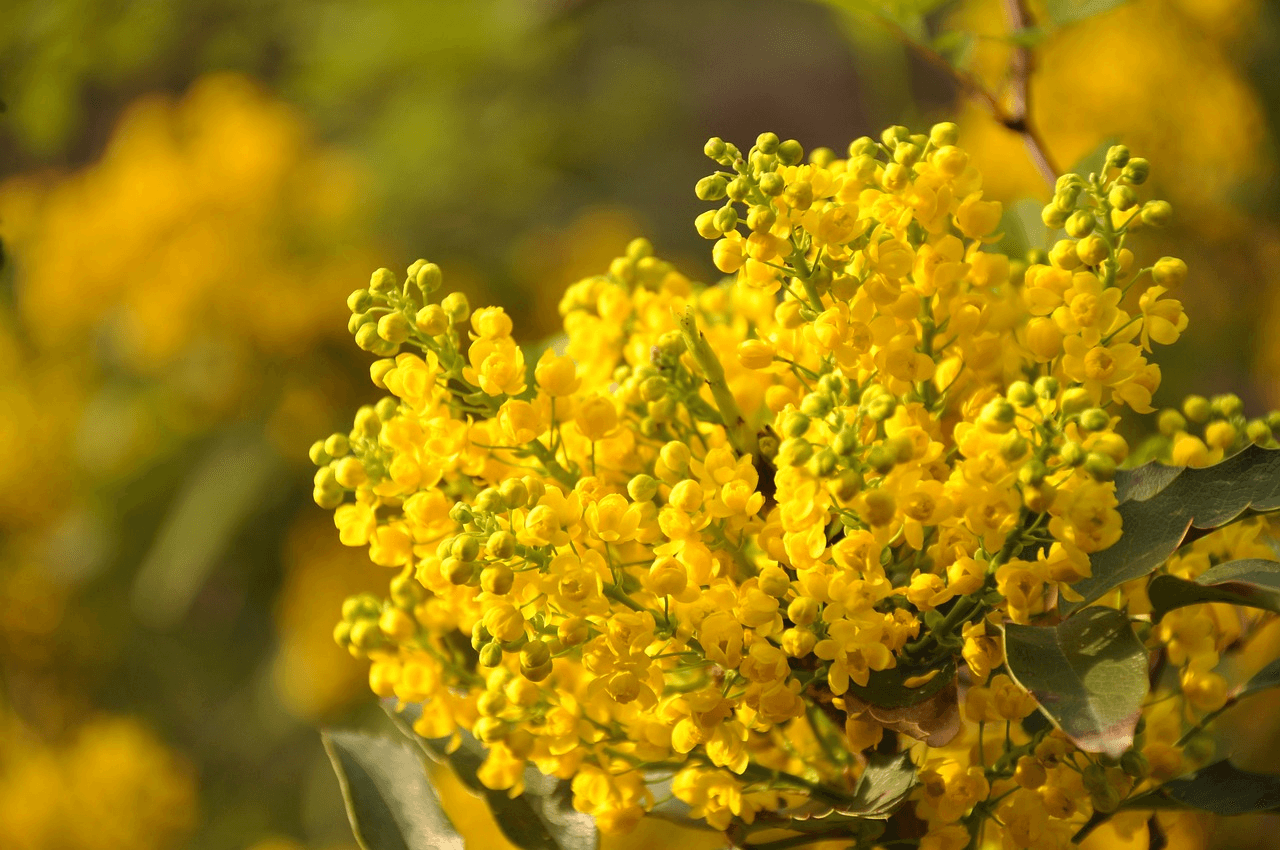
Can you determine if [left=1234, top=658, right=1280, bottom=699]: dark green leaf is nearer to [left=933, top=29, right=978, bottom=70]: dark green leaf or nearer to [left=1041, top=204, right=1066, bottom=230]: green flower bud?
[left=1041, top=204, right=1066, bottom=230]: green flower bud

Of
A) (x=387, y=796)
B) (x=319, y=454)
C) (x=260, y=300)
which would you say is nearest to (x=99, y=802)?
(x=260, y=300)

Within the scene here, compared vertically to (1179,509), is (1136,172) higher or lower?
higher

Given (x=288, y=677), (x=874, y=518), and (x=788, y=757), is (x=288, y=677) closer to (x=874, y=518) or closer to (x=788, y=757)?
(x=788, y=757)

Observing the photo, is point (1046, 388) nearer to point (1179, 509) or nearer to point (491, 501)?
point (1179, 509)

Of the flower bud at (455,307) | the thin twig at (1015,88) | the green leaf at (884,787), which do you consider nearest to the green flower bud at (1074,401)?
the green leaf at (884,787)

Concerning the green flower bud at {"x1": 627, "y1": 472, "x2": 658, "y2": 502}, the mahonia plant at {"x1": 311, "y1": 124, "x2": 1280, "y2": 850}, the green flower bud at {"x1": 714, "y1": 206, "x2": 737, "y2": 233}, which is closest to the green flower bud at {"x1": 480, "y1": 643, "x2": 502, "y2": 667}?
the mahonia plant at {"x1": 311, "y1": 124, "x2": 1280, "y2": 850}

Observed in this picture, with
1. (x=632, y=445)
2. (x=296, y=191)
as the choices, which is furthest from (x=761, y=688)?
(x=296, y=191)

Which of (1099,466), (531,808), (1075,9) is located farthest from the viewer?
(1075,9)
